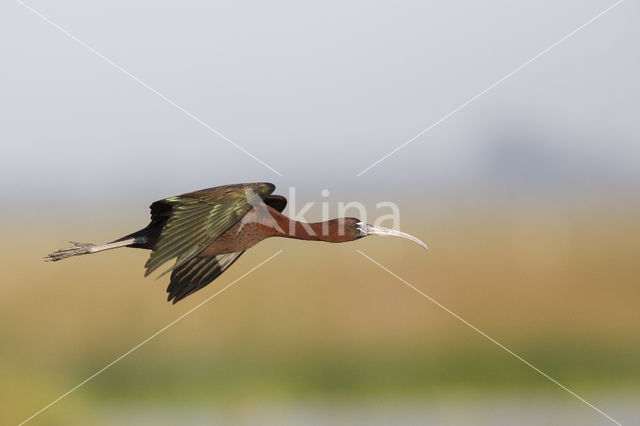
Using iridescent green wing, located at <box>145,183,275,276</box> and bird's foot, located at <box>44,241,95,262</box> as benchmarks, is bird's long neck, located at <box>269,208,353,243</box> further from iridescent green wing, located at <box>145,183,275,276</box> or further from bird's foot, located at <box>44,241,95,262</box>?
bird's foot, located at <box>44,241,95,262</box>

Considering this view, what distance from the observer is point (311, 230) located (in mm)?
9664

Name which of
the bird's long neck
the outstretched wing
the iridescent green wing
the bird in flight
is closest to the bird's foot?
the bird in flight

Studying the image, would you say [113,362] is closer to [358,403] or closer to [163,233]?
[358,403]

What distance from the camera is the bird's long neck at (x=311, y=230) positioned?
942 cm

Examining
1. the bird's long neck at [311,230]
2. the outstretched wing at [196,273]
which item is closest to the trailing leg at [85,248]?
the outstretched wing at [196,273]

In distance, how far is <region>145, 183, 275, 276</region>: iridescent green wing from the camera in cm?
823

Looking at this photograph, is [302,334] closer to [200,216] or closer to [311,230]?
[311,230]

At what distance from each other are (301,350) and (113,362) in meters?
5.75

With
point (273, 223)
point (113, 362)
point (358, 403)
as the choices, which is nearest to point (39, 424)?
point (113, 362)

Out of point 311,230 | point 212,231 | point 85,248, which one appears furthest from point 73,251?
point 311,230

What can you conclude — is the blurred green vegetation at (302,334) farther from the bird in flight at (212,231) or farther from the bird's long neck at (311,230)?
the bird's long neck at (311,230)

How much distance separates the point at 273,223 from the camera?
30.6ft

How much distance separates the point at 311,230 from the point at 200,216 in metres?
1.43

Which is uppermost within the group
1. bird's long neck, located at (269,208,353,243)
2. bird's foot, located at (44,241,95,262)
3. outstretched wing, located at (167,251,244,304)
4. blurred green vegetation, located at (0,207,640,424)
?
bird's long neck, located at (269,208,353,243)
